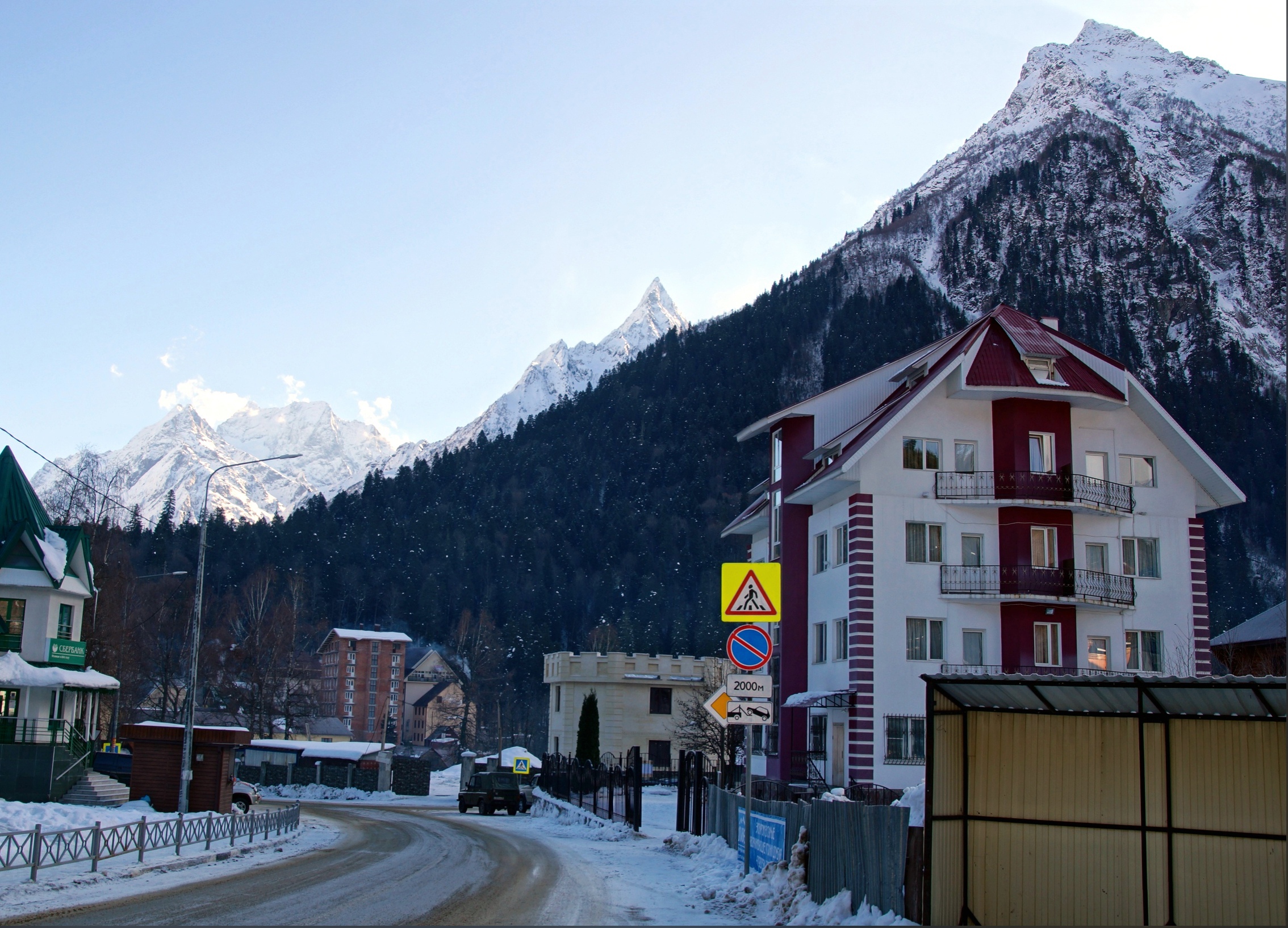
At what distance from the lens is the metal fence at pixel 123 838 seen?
19.9 meters

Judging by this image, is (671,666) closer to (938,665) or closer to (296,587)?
(938,665)

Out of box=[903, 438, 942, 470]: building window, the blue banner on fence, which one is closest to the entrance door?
box=[903, 438, 942, 470]: building window

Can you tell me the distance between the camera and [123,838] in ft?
79.2

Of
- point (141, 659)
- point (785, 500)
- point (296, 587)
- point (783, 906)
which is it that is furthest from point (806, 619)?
point (296, 587)

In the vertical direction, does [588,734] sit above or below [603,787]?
above

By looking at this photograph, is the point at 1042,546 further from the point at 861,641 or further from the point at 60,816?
the point at 60,816

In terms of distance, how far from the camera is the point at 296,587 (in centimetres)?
10250

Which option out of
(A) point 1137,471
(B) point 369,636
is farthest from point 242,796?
(B) point 369,636

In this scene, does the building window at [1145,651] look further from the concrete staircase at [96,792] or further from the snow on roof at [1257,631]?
the concrete staircase at [96,792]

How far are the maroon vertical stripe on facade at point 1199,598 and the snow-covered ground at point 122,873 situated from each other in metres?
30.1

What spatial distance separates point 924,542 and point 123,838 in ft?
88.9

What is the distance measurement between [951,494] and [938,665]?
19.8 ft

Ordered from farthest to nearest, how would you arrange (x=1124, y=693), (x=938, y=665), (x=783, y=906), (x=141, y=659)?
(x=141, y=659) → (x=938, y=665) → (x=783, y=906) → (x=1124, y=693)

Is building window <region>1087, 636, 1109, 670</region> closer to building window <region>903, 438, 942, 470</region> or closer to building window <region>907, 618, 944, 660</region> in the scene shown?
building window <region>907, 618, 944, 660</region>
